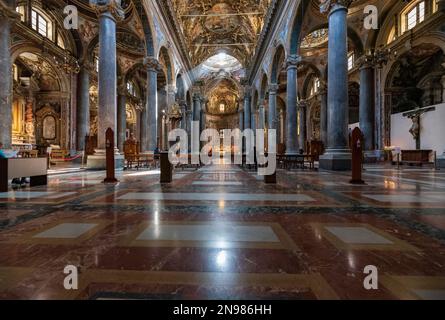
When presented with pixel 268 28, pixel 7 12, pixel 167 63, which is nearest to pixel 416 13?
pixel 268 28

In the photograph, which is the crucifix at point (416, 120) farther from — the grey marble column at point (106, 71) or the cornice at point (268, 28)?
the grey marble column at point (106, 71)

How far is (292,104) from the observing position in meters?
15.7

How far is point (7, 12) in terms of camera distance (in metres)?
11.0

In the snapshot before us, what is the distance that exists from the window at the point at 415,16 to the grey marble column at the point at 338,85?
8.98 meters

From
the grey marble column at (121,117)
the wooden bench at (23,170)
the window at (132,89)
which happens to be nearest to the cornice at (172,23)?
the grey marble column at (121,117)

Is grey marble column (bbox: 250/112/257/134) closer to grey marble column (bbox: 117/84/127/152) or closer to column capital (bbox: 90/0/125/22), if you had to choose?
grey marble column (bbox: 117/84/127/152)

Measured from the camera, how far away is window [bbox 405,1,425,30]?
15.3m

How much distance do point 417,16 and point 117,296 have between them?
21.5 meters

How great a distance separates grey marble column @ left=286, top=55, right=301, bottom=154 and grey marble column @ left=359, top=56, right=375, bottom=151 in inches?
202

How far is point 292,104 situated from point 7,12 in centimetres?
1501

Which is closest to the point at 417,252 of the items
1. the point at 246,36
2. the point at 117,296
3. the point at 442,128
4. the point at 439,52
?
the point at 117,296

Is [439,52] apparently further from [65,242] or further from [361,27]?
[65,242]

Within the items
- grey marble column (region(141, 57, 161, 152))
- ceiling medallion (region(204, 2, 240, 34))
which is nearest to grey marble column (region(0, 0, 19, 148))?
grey marble column (region(141, 57, 161, 152))

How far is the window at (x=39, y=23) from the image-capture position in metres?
16.2
